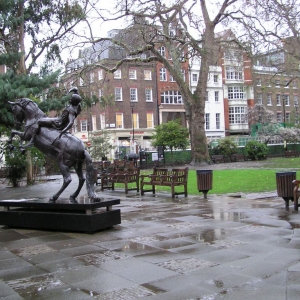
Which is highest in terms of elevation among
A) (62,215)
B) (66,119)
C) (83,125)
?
(83,125)

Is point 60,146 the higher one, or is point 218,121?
point 218,121

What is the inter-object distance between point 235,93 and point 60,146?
62.9 meters

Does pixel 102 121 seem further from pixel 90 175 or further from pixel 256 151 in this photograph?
pixel 90 175

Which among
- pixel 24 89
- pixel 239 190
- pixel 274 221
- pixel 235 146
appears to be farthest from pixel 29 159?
pixel 235 146

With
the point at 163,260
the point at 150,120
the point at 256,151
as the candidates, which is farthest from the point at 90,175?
the point at 150,120

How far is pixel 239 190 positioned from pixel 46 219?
9.32 metres

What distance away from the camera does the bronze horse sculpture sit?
8812 millimetres

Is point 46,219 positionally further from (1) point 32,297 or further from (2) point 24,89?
(2) point 24,89

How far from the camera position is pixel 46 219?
334 inches

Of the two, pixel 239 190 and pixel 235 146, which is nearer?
pixel 239 190

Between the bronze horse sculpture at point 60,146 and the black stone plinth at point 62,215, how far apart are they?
1.00 feet

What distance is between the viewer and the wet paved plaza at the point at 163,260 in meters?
4.63

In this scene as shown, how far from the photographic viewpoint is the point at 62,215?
8.32 metres

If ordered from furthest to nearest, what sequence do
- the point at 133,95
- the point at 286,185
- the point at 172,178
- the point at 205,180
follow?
1. the point at 133,95
2. the point at 172,178
3. the point at 205,180
4. the point at 286,185
